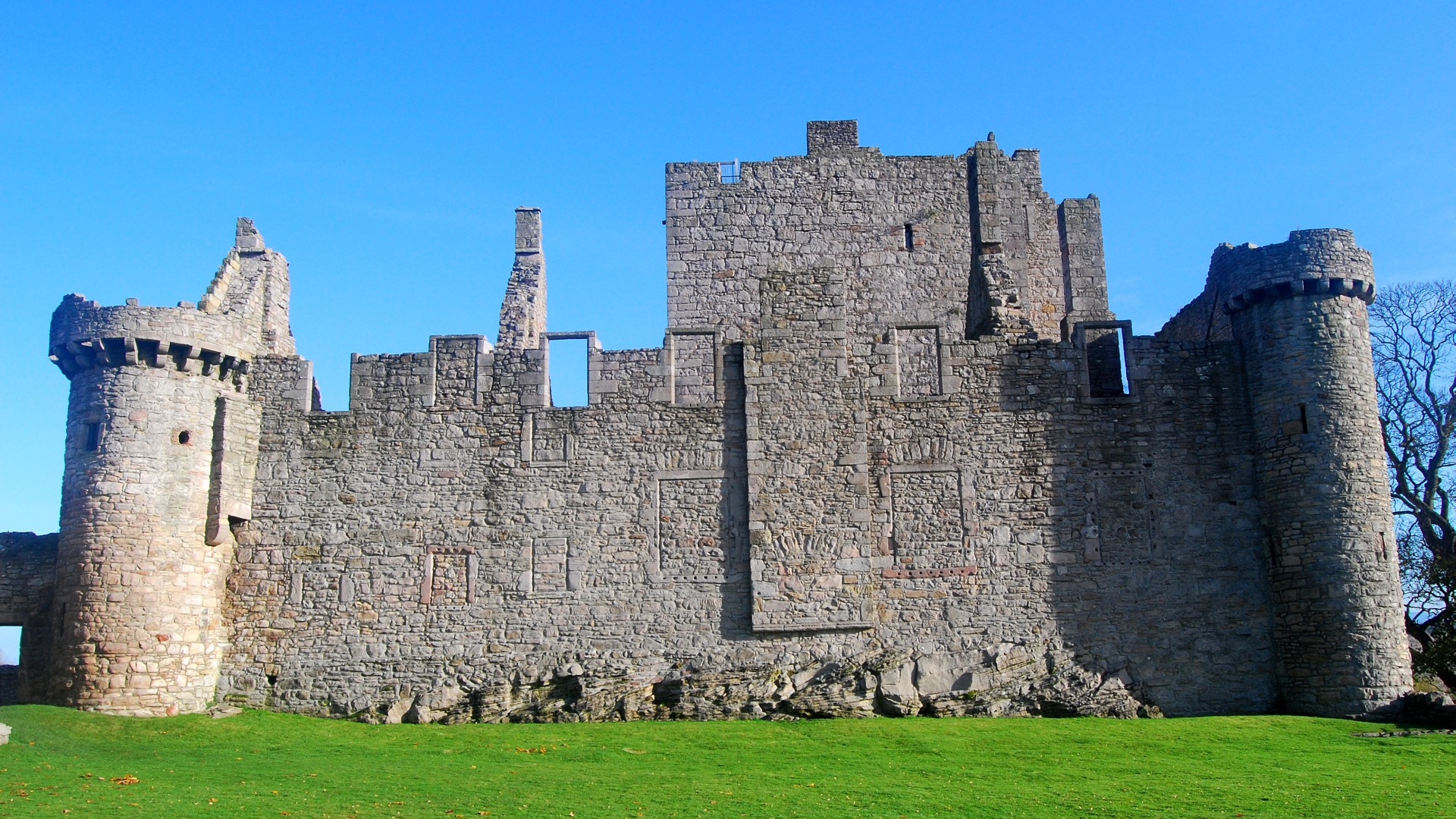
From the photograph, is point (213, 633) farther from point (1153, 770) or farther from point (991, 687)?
point (1153, 770)

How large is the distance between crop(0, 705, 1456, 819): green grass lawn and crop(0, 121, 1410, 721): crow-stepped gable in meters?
1.05

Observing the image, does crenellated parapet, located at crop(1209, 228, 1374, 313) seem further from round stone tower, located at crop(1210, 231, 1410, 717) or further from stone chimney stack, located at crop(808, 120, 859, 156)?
stone chimney stack, located at crop(808, 120, 859, 156)

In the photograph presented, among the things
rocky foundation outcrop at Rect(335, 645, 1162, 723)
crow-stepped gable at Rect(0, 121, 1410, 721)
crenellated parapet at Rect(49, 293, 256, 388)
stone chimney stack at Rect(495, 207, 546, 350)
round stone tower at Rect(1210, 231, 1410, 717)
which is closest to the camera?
rocky foundation outcrop at Rect(335, 645, 1162, 723)

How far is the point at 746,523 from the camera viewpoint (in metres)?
19.3

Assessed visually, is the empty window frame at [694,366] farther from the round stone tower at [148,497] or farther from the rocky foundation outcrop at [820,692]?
the round stone tower at [148,497]

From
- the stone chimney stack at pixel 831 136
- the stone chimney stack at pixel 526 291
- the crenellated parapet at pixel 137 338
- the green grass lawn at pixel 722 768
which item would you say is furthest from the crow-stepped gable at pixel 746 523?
the stone chimney stack at pixel 831 136

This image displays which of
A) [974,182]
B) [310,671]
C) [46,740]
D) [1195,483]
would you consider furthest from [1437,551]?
[46,740]

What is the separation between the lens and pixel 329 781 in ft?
44.0

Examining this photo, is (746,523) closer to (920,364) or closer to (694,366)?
(694,366)

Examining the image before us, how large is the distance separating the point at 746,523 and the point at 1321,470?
8.24 m

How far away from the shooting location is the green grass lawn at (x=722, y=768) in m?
12.2

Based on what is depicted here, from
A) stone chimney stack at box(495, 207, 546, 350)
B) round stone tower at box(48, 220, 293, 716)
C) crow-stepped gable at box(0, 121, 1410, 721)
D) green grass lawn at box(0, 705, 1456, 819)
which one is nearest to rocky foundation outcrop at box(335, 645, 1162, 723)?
crow-stepped gable at box(0, 121, 1410, 721)

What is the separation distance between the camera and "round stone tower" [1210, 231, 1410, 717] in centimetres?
1823

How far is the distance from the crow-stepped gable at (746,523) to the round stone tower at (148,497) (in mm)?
45
